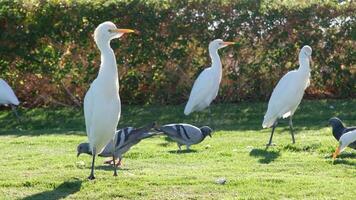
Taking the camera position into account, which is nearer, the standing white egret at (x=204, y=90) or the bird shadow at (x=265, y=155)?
the bird shadow at (x=265, y=155)

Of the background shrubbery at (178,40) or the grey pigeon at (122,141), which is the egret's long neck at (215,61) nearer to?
the background shrubbery at (178,40)

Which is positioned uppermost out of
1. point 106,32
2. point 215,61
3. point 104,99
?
point 106,32

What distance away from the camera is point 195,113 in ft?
58.6

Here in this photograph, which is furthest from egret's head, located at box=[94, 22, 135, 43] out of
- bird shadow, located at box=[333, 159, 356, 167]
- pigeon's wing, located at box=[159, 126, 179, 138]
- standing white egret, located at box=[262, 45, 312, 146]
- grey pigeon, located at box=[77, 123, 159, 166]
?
standing white egret, located at box=[262, 45, 312, 146]

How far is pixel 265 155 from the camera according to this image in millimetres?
11633

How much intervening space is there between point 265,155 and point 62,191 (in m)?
3.71

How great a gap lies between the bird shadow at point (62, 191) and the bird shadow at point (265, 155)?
9.80 feet

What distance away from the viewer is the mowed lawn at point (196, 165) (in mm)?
8969

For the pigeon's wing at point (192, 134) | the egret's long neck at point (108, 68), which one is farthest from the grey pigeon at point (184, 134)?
the egret's long neck at point (108, 68)

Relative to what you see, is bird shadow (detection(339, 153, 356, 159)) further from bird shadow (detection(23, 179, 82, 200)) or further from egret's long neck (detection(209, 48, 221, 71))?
egret's long neck (detection(209, 48, 221, 71))

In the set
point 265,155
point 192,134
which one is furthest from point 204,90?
point 265,155

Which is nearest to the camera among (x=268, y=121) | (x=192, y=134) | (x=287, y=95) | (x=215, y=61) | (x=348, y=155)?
(x=348, y=155)

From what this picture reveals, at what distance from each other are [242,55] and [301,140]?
6258 mm

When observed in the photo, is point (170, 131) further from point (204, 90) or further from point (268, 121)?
point (204, 90)
